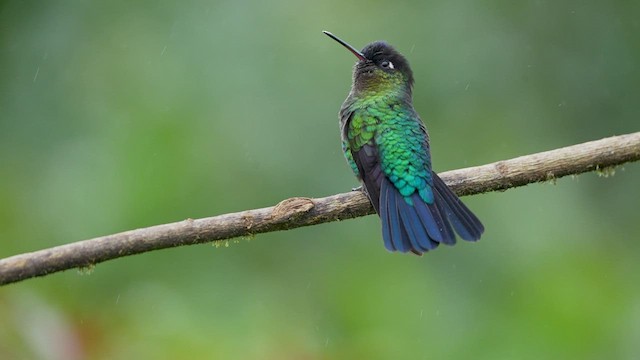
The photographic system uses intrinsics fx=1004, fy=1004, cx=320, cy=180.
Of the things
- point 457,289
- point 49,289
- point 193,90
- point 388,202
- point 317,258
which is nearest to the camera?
point 388,202

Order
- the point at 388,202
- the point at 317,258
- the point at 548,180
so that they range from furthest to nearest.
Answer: the point at 317,258
the point at 388,202
the point at 548,180

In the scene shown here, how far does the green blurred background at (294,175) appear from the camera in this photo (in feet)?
18.8

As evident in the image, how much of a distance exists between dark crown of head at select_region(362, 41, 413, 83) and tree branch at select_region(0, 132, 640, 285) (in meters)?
1.38

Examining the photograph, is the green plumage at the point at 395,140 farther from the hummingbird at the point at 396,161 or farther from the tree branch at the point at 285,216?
the tree branch at the point at 285,216

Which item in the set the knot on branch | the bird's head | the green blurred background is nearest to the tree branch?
the knot on branch

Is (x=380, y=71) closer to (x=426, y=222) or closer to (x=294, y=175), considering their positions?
(x=294, y=175)

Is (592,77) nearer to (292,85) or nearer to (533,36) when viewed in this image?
(533,36)

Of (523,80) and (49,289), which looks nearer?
(49,289)

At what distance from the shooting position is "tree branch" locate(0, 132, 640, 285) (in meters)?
4.25

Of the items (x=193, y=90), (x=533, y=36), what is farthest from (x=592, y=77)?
(x=193, y=90)

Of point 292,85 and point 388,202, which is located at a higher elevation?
point 388,202

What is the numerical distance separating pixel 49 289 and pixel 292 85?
2481 millimetres

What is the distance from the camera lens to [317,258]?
22.8 feet

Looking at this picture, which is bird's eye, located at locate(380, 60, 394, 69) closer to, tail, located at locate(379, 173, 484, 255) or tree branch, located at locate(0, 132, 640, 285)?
tail, located at locate(379, 173, 484, 255)
